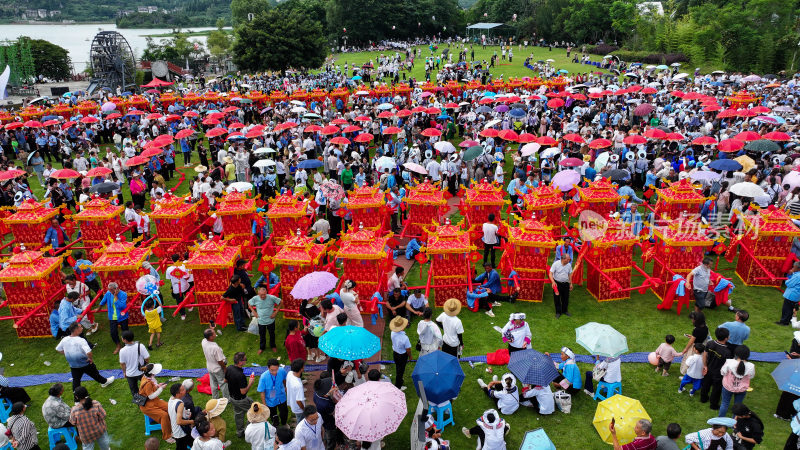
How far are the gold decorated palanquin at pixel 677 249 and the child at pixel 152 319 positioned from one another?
1055 cm

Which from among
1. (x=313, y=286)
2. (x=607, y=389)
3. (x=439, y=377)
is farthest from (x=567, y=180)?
(x=439, y=377)

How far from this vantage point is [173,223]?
1327cm

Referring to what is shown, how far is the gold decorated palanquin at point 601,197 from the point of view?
527 inches

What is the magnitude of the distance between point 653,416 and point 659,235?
15.3 ft

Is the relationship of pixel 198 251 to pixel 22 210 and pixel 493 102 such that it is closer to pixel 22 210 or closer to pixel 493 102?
pixel 22 210

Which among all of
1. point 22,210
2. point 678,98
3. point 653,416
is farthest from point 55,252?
point 678,98

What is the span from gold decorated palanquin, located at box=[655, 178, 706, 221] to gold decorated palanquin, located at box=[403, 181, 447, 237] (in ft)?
19.5

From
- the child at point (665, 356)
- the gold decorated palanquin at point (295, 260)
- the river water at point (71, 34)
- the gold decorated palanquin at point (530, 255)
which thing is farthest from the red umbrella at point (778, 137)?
the river water at point (71, 34)

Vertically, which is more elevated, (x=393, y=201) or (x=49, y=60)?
(x=49, y=60)

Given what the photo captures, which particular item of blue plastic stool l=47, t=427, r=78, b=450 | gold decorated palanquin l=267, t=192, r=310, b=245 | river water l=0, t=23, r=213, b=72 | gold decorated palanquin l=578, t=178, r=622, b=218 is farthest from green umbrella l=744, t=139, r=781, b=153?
river water l=0, t=23, r=213, b=72

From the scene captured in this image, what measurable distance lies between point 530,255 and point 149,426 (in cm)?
790

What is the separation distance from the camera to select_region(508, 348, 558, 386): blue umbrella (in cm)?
739

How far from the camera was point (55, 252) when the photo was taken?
44.0 feet

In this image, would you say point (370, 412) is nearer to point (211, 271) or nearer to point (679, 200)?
point (211, 271)
